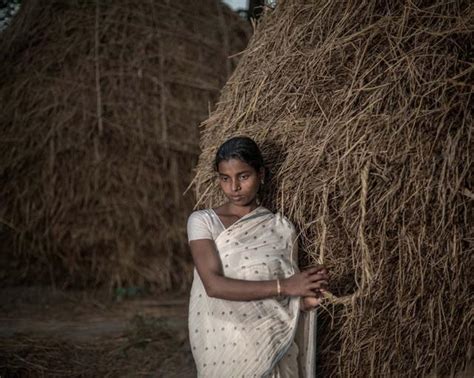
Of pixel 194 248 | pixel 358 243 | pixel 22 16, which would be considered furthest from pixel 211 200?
pixel 22 16

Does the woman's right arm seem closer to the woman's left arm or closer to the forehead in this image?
the woman's left arm

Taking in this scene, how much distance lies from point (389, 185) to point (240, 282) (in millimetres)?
737

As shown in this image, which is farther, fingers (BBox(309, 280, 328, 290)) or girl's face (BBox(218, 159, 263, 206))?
girl's face (BBox(218, 159, 263, 206))

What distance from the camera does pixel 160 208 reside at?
246 inches

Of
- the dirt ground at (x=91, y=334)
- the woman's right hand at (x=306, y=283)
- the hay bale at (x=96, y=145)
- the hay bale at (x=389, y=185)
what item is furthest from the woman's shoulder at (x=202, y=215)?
the hay bale at (x=96, y=145)

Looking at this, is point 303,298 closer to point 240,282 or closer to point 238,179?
point 240,282

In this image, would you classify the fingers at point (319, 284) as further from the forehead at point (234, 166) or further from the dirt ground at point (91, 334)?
the dirt ground at point (91, 334)

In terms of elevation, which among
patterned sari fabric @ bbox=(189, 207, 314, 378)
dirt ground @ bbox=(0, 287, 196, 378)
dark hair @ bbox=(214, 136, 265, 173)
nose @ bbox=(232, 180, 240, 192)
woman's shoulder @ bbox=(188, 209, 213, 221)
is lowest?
dirt ground @ bbox=(0, 287, 196, 378)

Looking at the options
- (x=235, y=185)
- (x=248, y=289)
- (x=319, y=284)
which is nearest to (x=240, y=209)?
(x=235, y=185)

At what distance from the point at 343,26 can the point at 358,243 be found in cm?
102

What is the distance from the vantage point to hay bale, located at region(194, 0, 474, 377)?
2670 mm

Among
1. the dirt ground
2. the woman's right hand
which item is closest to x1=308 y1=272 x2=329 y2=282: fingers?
the woman's right hand

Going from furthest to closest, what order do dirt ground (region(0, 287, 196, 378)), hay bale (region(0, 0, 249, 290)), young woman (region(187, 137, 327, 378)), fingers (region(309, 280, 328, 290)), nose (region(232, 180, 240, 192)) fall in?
hay bale (region(0, 0, 249, 290)) < dirt ground (region(0, 287, 196, 378)) < nose (region(232, 180, 240, 192)) < young woman (region(187, 137, 327, 378)) < fingers (region(309, 280, 328, 290))

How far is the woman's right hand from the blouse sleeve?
39 centimetres
